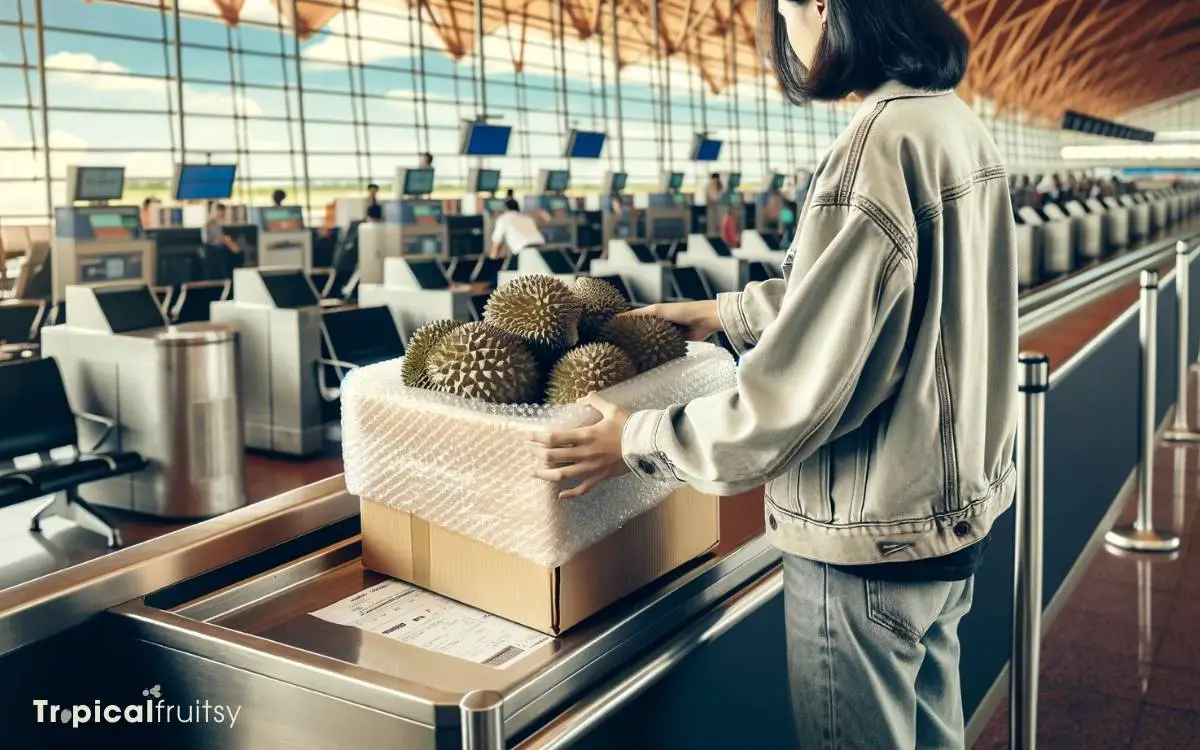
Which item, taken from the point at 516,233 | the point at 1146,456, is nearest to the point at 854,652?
the point at 1146,456

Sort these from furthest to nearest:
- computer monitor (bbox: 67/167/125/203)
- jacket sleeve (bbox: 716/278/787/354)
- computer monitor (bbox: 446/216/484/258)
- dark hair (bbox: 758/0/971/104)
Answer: computer monitor (bbox: 446/216/484/258)
computer monitor (bbox: 67/167/125/203)
jacket sleeve (bbox: 716/278/787/354)
dark hair (bbox: 758/0/971/104)

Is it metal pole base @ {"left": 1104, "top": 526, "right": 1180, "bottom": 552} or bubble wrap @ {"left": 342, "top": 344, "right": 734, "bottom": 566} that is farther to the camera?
metal pole base @ {"left": 1104, "top": 526, "right": 1180, "bottom": 552}

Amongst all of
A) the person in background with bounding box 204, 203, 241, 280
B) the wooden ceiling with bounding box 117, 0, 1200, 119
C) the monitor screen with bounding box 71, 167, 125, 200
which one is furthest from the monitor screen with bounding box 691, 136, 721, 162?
the monitor screen with bounding box 71, 167, 125, 200

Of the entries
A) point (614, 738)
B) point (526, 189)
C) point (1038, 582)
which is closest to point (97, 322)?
point (1038, 582)

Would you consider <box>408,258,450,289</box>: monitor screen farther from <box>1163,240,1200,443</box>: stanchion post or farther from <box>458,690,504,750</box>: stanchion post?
<box>458,690,504,750</box>: stanchion post

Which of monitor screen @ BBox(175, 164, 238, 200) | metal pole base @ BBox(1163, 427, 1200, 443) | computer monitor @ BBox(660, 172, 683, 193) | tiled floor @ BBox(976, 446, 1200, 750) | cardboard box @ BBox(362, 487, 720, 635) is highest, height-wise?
computer monitor @ BBox(660, 172, 683, 193)

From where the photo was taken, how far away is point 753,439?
4.15 ft

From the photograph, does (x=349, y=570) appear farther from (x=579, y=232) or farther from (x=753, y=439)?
(x=579, y=232)

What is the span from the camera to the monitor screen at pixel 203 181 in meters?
12.5

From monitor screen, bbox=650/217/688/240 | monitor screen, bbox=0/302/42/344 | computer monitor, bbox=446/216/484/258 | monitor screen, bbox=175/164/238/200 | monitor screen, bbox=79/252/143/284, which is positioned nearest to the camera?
monitor screen, bbox=0/302/42/344

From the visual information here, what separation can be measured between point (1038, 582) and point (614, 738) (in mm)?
1690

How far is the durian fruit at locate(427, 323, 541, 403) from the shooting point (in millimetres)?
1347

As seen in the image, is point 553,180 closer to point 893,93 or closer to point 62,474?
point 62,474

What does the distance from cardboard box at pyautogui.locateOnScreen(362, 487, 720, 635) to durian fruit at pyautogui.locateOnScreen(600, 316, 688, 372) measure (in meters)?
0.19
